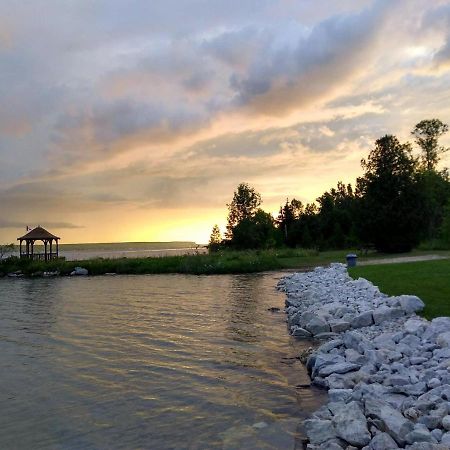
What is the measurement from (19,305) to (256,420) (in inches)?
697

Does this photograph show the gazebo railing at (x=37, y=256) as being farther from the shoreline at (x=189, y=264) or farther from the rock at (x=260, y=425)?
the rock at (x=260, y=425)

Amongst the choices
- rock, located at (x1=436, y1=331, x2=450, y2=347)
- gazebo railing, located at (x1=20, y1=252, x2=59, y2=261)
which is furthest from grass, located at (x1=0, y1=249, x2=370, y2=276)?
rock, located at (x1=436, y1=331, x2=450, y2=347)

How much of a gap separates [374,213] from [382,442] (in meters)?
35.9

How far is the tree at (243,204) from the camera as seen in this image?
71.3 metres

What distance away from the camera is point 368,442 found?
5.66 meters

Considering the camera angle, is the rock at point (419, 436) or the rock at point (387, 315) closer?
the rock at point (419, 436)

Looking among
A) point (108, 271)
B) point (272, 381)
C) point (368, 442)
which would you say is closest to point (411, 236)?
point (108, 271)

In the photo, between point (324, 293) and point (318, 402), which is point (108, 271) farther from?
point (318, 402)

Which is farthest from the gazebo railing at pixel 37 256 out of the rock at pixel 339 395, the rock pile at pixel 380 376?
the rock at pixel 339 395

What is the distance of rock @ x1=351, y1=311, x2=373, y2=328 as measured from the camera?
11.3 m

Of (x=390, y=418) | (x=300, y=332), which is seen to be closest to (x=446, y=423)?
(x=390, y=418)

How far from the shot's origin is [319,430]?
20.2ft

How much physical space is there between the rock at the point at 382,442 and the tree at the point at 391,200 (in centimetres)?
3524

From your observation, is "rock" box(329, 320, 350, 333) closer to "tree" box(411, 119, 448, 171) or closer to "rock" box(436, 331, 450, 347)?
"rock" box(436, 331, 450, 347)
